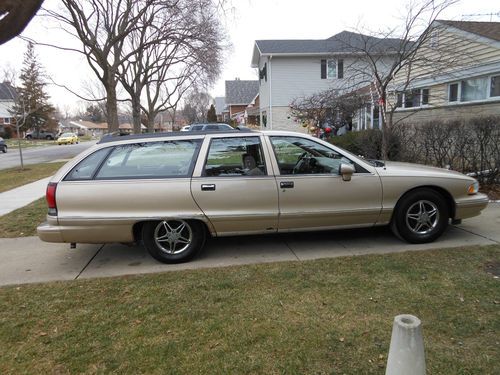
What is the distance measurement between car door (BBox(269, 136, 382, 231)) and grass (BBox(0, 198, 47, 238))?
4.21 meters

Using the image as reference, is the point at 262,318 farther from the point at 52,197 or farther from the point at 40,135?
the point at 40,135

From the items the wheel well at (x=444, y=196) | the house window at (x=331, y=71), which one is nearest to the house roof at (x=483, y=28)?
the wheel well at (x=444, y=196)

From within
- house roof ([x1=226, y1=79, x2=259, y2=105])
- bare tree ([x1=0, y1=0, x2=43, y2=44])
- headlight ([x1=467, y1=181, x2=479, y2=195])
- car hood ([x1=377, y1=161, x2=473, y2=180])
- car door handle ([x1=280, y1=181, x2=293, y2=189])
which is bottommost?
headlight ([x1=467, y1=181, x2=479, y2=195])

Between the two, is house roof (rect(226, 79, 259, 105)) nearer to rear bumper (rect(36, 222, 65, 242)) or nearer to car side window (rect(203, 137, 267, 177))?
car side window (rect(203, 137, 267, 177))

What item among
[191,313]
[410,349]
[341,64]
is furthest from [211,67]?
[410,349]

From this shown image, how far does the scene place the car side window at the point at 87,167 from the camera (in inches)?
185

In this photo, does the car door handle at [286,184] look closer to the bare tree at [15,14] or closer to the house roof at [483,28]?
the bare tree at [15,14]

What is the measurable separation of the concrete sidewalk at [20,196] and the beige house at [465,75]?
32.2ft

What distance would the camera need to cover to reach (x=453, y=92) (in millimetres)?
14172

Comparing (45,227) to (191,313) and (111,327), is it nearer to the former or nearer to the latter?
(111,327)

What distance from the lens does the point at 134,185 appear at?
466cm

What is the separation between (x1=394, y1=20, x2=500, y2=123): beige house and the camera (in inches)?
471

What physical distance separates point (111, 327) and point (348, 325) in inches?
78.0

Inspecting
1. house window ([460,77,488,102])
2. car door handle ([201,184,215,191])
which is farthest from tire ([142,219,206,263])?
house window ([460,77,488,102])
